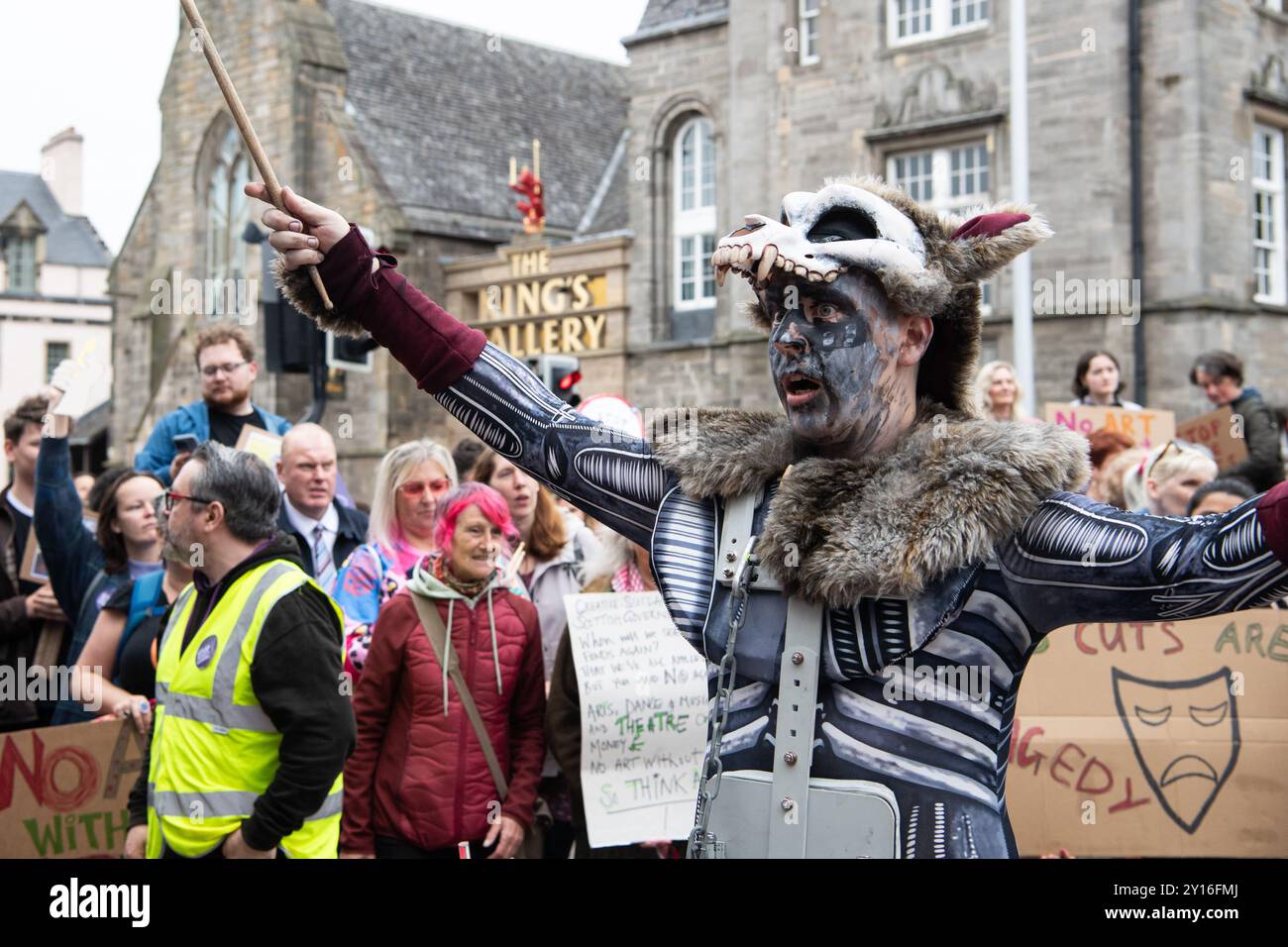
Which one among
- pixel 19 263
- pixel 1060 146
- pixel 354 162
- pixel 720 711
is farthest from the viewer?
pixel 19 263

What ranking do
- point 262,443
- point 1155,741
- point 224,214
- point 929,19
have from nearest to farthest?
point 1155,741 < point 262,443 < point 929,19 < point 224,214

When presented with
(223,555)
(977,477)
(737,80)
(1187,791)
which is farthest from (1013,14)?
(977,477)

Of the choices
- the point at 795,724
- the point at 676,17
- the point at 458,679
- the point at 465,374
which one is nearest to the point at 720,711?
the point at 795,724

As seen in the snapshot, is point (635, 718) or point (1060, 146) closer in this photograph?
point (635, 718)

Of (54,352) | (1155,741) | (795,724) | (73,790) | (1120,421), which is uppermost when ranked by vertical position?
(54,352)

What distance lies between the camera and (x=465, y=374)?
2979mm

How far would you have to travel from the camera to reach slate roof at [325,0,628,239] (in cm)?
2998

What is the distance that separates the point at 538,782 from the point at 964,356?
3.08 meters

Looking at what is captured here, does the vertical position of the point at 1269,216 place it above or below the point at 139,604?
above

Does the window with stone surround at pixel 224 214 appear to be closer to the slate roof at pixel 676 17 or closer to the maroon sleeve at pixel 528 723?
the slate roof at pixel 676 17

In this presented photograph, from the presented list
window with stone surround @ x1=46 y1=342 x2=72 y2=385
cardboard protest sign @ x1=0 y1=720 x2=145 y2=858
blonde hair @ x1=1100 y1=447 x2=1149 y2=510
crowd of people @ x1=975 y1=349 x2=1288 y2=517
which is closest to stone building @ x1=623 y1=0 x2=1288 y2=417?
crowd of people @ x1=975 y1=349 x2=1288 y2=517

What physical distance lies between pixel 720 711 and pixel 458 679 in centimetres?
263

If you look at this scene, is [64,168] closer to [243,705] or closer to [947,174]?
[947,174]
